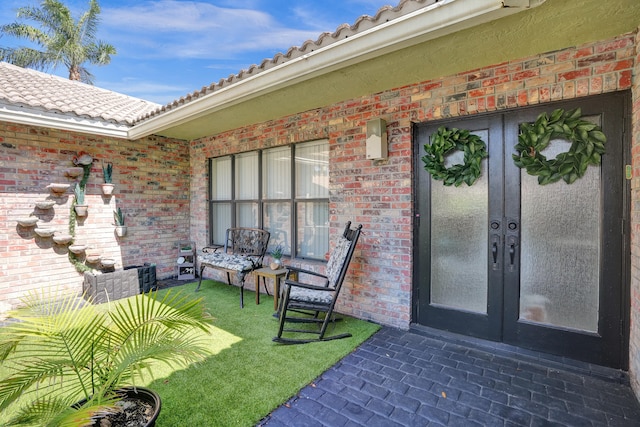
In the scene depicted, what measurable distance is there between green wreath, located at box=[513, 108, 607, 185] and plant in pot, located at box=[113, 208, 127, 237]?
574 centimetres

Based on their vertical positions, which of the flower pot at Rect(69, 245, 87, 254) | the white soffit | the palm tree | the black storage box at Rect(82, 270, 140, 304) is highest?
the palm tree

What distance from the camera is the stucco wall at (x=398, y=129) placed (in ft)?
8.34

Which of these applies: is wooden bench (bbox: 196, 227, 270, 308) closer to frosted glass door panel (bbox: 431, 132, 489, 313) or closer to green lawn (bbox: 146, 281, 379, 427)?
green lawn (bbox: 146, 281, 379, 427)

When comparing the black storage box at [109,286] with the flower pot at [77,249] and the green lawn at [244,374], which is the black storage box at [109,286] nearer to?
the flower pot at [77,249]

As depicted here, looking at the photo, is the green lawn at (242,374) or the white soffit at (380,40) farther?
the green lawn at (242,374)

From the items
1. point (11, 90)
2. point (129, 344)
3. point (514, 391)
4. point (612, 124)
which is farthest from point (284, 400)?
point (11, 90)

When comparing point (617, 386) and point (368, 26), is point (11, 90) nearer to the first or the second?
point (368, 26)

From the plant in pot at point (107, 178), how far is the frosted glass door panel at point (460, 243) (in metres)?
5.02

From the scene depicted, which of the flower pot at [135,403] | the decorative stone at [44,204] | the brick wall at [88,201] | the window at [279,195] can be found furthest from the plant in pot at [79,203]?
the flower pot at [135,403]

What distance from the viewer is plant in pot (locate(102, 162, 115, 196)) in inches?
197

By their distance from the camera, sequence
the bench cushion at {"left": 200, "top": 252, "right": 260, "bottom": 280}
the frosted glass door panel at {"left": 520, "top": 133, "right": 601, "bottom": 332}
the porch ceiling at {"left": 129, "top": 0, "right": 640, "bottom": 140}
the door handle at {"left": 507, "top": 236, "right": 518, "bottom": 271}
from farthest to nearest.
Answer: the bench cushion at {"left": 200, "top": 252, "right": 260, "bottom": 280}, the door handle at {"left": 507, "top": 236, "right": 518, "bottom": 271}, the frosted glass door panel at {"left": 520, "top": 133, "right": 601, "bottom": 332}, the porch ceiling at {"left": 129, "top": 0, "right": 640, "bottom": 140}

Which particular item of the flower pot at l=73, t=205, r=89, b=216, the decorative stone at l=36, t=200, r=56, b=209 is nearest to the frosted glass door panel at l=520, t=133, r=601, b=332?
the flower pot at l=73, t=205, r=89, b=216

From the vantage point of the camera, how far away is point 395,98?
355 centimetres

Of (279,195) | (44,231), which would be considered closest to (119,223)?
(44,231)
